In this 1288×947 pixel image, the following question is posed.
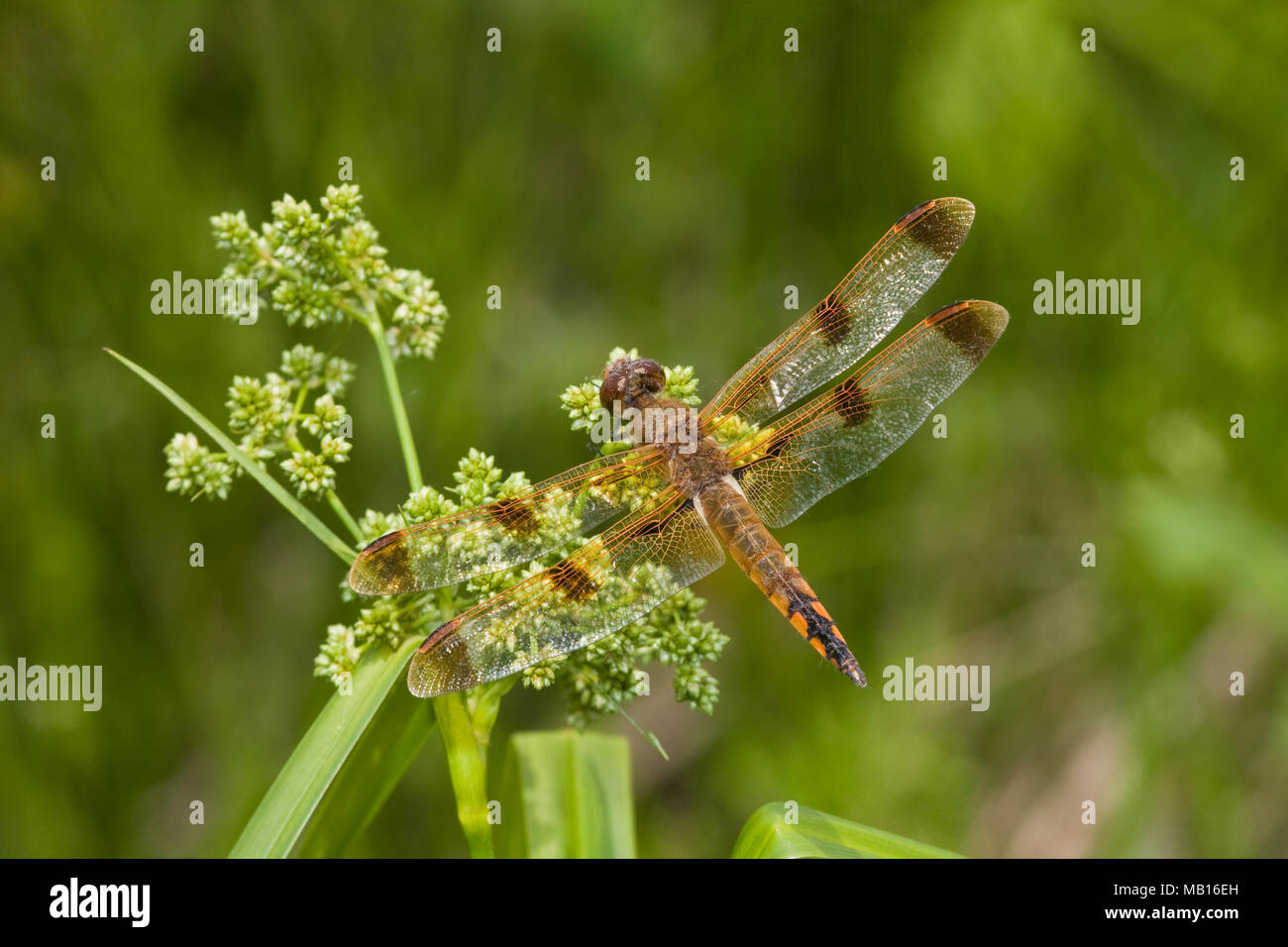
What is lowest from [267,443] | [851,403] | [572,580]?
[572,580]

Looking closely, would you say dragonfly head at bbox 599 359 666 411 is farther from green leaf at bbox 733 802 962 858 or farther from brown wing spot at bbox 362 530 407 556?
green leaf at bbox 733 802 962 858

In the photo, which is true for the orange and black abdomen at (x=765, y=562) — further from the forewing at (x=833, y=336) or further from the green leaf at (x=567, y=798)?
the green leaf at (x=567, y=798)

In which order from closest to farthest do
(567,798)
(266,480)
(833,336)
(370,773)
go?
(266,480) → (370,773) → (567,798) → (833,336)

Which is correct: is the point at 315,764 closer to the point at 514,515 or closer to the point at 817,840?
the point at 514,515

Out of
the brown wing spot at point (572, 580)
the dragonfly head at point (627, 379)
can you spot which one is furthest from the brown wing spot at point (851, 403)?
the brown wing spot at point (572, 580)

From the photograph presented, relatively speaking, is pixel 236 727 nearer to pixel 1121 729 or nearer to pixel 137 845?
pixel 137 845

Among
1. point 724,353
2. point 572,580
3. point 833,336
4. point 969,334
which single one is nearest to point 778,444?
point 833,336
